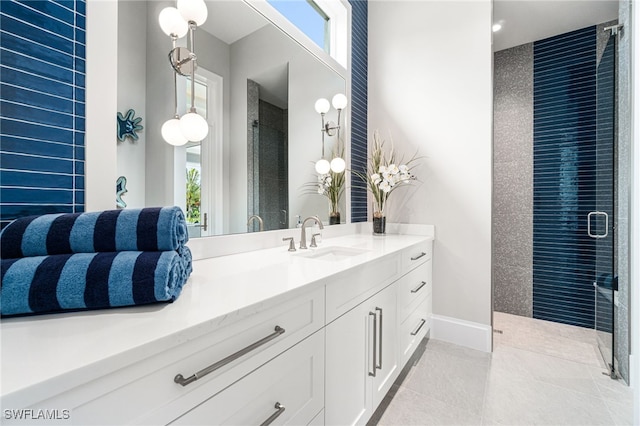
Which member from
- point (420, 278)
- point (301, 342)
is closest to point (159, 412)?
point (301, 342)

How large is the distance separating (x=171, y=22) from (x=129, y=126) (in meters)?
0.43

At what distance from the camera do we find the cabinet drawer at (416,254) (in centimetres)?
169

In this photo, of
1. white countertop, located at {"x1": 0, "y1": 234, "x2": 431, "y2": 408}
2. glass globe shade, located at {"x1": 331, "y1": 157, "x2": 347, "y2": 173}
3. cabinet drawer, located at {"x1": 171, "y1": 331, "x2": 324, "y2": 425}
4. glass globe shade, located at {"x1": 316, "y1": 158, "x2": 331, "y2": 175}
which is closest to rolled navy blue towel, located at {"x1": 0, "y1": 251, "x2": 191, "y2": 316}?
white countertop, located at {"x1": 0, "y1": 234, "x2": 431, "y2": 408}

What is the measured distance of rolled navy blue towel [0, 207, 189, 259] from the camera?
2.03 ft

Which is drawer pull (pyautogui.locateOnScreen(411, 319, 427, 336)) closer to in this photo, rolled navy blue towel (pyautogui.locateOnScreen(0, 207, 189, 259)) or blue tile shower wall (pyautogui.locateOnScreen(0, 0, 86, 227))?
rolled navy blue towel (pyautogui.locateOnScreen(0, 207, 189, 259))

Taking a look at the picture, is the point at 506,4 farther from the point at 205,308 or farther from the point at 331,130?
the point at 205,308

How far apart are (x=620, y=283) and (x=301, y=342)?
2.03m

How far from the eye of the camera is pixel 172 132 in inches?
43.1

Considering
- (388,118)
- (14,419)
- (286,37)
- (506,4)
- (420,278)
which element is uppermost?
(506,4)

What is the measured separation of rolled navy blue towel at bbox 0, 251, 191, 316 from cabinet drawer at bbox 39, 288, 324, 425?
138 millimetres

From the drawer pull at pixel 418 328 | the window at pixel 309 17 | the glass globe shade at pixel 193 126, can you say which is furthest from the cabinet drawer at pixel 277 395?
the window at pixel 309 17

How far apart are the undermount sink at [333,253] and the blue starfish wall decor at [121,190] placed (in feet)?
2.76

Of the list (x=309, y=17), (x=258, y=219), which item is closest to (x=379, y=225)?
(x=258, y=219)

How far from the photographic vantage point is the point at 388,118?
8.33ft
